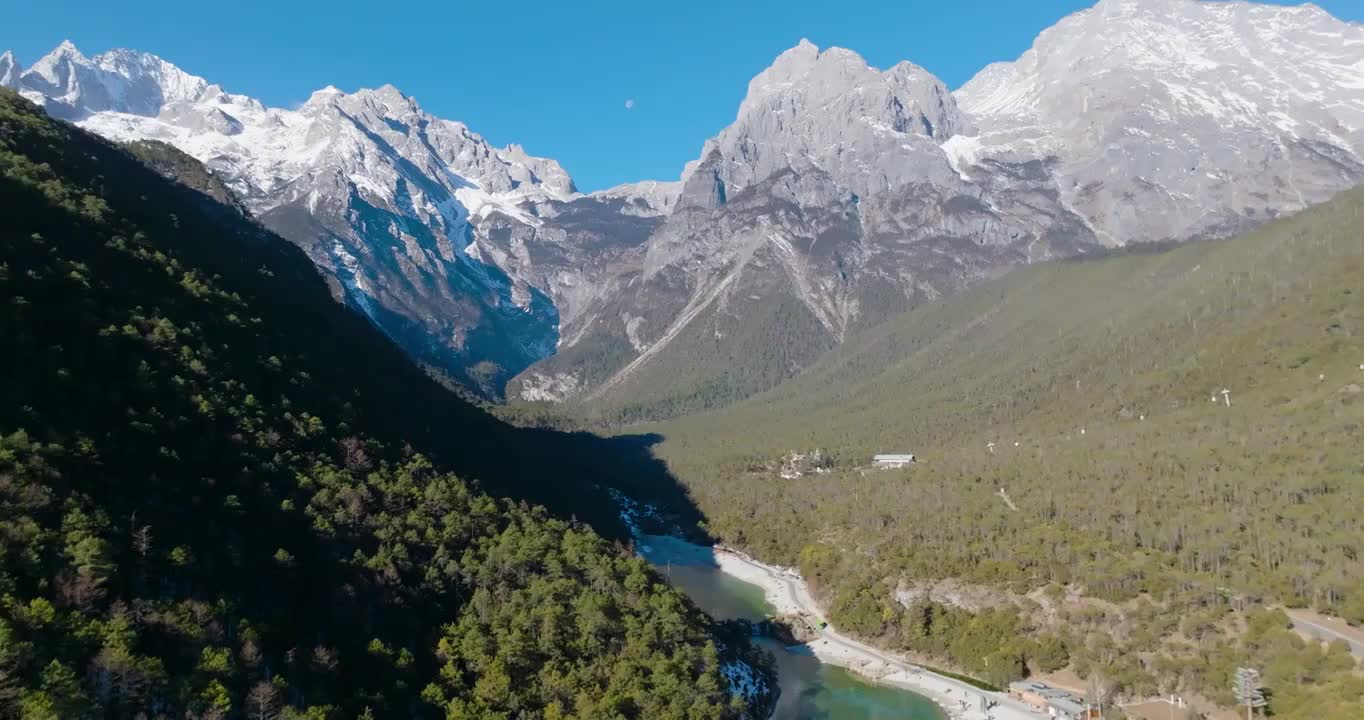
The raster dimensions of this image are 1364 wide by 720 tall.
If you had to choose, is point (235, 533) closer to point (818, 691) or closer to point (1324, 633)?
point (818, 691)

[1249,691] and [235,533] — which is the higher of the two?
[235,533]

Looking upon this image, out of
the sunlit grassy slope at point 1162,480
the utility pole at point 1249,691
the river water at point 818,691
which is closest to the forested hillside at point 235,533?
the river water at point 818,691

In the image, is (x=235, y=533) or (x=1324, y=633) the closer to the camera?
(x=235, y=533)

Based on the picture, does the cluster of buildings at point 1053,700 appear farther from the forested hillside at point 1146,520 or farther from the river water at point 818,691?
the river water at point 818,691

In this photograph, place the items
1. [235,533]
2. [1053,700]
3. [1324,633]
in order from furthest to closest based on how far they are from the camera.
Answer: [1053,700]
[1324,633]
[235,533]

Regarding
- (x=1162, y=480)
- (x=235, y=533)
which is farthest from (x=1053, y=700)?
(x=235, y=533)

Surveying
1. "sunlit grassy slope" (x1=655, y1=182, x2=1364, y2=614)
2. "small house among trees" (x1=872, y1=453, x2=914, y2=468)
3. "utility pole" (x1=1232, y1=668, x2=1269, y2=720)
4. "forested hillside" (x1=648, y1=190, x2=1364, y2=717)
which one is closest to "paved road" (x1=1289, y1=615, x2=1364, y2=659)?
"forested hillside" (x1=648, y1=190, x2=1364, y2=717)

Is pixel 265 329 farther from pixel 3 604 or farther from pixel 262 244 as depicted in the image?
pixel 262 244
